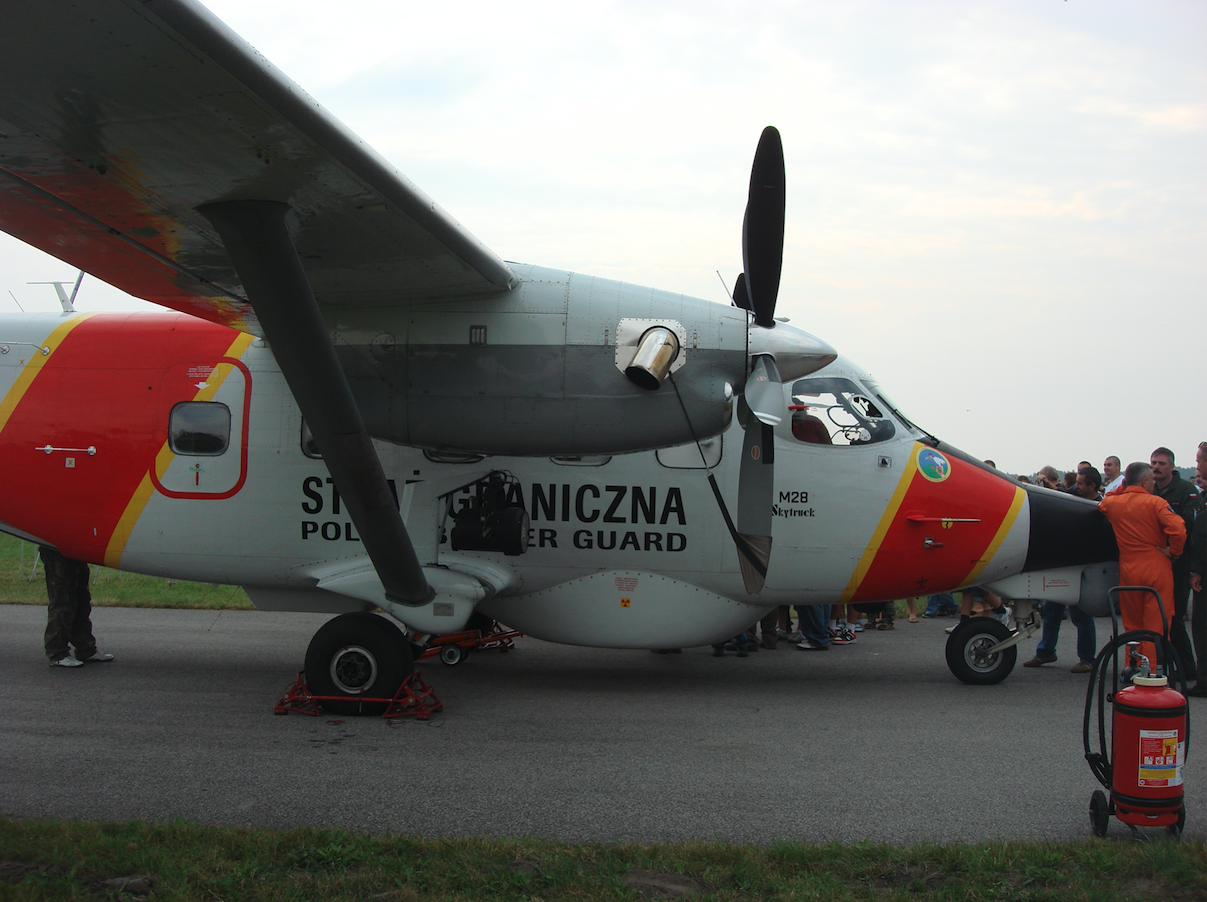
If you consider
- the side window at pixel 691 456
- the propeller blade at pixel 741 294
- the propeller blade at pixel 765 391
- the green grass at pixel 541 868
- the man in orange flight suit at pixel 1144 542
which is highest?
the propeller blade at pixel 741 294

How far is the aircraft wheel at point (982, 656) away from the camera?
26.4ft

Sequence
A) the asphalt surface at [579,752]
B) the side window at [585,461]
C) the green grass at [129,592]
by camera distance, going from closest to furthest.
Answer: the asphalt surface at [579,752]
the side window at [585,461]
the green grass at [129,592]

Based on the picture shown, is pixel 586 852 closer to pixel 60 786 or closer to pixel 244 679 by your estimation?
pixel 60 786

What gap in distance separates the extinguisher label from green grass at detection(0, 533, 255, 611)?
11.1 meters

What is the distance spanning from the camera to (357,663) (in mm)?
6879

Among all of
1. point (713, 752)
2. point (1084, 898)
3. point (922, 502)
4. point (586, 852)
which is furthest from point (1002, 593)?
point (586, 852)

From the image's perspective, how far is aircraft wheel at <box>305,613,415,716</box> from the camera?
681 centimetres

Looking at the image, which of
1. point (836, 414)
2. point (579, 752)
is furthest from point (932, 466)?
point (579, 752)

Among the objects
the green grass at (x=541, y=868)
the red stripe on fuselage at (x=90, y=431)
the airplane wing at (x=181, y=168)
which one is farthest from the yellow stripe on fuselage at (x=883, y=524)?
the red stripe on fuselage at (x=90, y=431)

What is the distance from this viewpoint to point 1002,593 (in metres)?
7.94

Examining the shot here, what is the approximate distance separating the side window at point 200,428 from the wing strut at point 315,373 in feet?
Answer: 6.75

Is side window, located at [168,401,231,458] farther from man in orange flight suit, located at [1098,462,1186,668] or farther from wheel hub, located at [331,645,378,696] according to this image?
man in orange flight suit, located at [1098,462,1186,668]

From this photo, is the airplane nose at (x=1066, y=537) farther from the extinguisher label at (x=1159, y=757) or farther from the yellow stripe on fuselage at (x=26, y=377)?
the yellow stripe on fuselage at (x=26, y=377)

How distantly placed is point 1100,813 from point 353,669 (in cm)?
507
